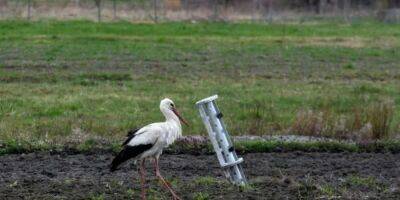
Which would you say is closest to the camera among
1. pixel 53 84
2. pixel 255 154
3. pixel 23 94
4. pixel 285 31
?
pixel 255 154

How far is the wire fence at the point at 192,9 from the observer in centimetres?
4822

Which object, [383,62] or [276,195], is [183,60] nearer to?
[383,62]

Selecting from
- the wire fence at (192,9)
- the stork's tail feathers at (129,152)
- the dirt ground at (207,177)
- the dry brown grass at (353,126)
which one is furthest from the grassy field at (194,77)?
the wire fence at (192,9)

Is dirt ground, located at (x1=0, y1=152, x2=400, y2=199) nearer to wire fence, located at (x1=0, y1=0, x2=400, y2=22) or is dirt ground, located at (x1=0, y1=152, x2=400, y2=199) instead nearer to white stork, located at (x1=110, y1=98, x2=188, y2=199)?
white stork, located at (x1=110, y1=98, x2=188, y2=199)

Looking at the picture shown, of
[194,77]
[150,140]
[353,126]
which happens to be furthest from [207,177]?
[194,77]

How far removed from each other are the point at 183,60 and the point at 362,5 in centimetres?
3239

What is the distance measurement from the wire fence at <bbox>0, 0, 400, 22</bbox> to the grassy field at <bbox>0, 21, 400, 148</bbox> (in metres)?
5.10

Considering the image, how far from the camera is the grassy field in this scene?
1761 centimetres

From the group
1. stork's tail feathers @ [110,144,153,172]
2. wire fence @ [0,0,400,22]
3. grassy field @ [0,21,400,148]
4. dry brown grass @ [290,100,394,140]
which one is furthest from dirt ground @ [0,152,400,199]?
wire fence @ [0,0,400,22]

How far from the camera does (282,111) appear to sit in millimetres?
20531

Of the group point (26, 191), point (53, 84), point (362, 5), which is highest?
point (26, 191)

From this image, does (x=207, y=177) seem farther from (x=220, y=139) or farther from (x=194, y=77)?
(x=194, y=77)

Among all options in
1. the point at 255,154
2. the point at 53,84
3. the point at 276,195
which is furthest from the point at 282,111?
the point at 276,195

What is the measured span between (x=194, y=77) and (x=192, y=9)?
93.7 ft
